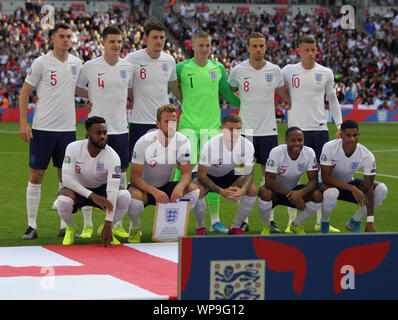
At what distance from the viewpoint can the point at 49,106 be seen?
804 cm

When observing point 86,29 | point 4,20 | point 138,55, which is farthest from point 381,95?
point 138,55

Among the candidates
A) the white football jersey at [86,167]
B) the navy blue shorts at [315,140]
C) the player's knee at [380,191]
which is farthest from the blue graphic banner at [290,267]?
the navy blue shorts at [315,140]

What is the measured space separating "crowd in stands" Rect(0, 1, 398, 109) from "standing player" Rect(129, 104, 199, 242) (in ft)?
68.6

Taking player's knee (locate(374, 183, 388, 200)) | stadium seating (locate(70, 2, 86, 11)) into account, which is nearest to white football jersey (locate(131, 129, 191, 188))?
player's knee (locate(374, 183, 388, 200))

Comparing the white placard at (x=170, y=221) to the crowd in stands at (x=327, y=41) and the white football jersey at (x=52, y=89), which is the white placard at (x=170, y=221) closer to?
the white football jersey at (x=52, y=89)

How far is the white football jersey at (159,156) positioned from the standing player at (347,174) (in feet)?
5.19

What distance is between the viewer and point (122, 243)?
7.76 meters

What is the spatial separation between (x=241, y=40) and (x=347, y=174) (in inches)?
1179

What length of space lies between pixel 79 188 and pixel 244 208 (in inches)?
75.1

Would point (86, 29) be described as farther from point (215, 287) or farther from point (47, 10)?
point (215, 287)

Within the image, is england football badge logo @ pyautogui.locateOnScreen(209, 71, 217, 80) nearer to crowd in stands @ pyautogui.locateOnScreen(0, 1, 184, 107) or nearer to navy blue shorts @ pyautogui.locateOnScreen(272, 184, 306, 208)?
navy blue shorts @ pyautogui.locateOnScreen(272, 184, 306, 208)

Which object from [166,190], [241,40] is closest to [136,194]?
[166,190]

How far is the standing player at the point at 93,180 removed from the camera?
7.37 meters

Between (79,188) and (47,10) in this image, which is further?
(47,10)
